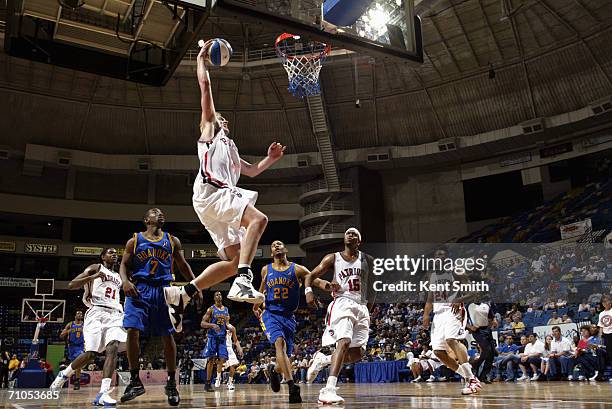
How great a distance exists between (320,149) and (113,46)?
1994cm

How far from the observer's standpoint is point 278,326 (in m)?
7.98

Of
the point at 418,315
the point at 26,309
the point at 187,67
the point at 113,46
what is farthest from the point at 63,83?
the point at 113,46

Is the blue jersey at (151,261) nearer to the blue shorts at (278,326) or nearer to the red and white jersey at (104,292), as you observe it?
the blue shorts at (278,326)

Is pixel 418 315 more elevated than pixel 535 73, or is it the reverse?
pixel 535 73

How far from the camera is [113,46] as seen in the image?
809 centimetres

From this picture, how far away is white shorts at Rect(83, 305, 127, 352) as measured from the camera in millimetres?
8680

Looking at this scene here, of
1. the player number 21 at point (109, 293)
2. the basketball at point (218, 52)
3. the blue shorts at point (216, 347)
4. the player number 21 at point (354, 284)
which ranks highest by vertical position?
the basketball at point (218, 52)

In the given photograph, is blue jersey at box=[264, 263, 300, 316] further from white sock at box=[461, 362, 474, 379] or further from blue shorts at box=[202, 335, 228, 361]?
blue shorts at box=[202, 335, 228, 361]

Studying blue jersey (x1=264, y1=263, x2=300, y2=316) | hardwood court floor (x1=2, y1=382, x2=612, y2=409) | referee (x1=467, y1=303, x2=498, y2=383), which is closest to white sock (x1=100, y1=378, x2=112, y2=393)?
hardwood court floor (x1=2, y1=382, x2=612, y2=409)

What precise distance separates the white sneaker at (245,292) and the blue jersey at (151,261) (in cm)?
147

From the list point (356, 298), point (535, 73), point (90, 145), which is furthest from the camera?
point (90, 145)

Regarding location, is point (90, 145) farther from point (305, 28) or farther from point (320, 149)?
point (305, 28)

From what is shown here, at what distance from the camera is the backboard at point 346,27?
770 centimetres

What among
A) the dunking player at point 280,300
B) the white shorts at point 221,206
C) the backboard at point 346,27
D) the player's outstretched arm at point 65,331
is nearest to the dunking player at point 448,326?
the dunking player at point 280,300
